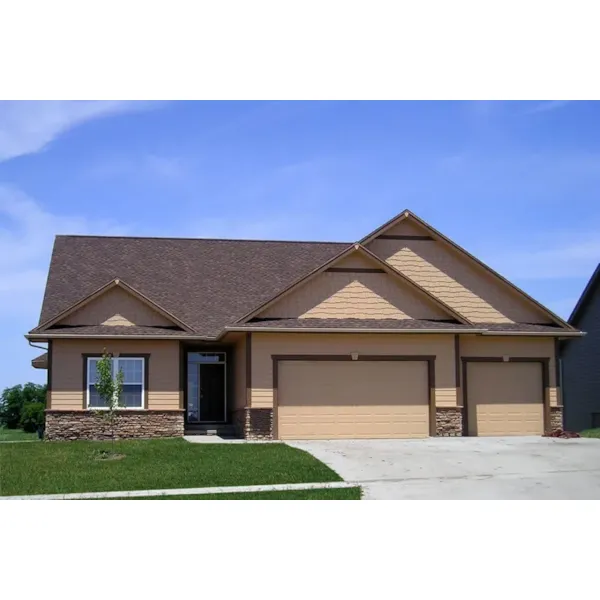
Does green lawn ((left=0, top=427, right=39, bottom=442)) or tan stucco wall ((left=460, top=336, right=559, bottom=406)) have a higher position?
tan stucco wall ((left=460, top=336, right=559, bottom=406))

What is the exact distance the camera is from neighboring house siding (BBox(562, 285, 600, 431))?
32.4 m

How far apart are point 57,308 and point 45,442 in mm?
4642

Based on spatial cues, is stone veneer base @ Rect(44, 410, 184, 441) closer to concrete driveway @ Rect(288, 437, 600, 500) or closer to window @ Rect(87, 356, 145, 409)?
window @ Rect(87, 356, 145, 409)

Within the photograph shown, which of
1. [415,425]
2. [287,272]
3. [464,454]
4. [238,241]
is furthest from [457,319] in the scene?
[238,241]

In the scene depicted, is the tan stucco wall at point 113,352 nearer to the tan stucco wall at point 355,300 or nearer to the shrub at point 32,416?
the tan stucco wall at point 355,300

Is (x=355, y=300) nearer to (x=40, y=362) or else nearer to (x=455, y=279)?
(x=455, y=279)

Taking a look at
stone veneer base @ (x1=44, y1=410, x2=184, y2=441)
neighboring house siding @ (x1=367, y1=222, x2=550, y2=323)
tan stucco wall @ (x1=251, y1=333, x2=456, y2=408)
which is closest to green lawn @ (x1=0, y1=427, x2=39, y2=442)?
stone veneer base @ (x1=44, y1=410, x2=184, y2=441)

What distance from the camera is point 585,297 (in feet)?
109

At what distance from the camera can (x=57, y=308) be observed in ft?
86.1

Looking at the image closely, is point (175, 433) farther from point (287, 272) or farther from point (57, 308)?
point (287, 272)

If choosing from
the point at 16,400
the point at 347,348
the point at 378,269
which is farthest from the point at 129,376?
the point at 16,400

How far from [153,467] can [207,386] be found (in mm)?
9328

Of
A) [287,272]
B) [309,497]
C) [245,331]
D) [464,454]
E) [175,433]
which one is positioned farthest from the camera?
[287,272]

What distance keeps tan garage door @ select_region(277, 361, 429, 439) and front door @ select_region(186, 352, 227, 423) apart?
14.5 feet
